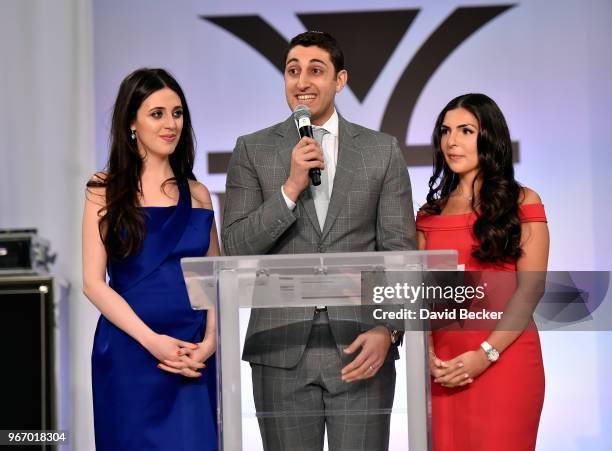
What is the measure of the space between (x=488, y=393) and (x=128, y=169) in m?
1.39

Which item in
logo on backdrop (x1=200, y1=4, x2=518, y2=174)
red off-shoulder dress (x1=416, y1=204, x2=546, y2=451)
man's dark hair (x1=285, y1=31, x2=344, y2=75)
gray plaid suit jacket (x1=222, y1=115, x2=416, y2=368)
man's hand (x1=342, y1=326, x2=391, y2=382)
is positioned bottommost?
red off-shoulder dress (x1=416, y1=204, x2=546, y2=451)

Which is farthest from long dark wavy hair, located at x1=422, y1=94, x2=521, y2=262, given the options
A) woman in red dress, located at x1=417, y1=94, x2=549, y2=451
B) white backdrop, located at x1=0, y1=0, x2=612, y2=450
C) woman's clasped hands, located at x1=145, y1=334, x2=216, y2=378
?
white backdrop, located at x1=0, y1=0, x2=612, y2=450

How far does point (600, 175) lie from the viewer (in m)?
5.57

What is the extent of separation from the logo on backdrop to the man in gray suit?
2299 mm

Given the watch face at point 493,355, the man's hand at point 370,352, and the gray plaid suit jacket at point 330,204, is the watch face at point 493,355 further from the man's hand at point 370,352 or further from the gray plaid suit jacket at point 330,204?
the man's hand at point 370,352

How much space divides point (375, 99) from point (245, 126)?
2.49 ft

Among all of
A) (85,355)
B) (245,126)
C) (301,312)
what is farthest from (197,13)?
(301,312)

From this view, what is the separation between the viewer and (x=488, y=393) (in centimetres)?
310

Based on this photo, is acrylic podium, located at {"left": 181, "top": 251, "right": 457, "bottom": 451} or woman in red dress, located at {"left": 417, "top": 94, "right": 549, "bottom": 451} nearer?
acrylic podium, located at {"left": 181, "top": 251, "right": 457, "bottom": 451}

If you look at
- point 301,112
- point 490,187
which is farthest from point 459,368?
point 301,112

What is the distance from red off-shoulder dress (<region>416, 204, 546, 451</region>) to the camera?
2.93m

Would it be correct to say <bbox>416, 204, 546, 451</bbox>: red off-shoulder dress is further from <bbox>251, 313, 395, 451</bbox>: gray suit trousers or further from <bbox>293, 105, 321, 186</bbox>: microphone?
<bbox>293, 105, 321, 186</bbox>: microphone

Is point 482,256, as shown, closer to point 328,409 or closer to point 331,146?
point 331,146

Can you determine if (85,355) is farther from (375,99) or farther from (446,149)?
(446,149)
